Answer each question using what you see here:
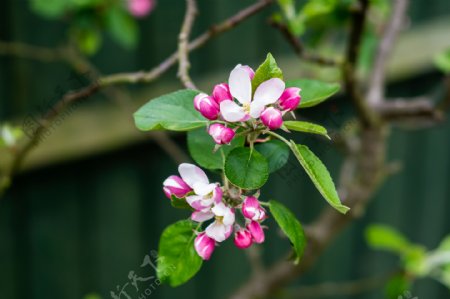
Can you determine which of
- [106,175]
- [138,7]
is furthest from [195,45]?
[106,175]

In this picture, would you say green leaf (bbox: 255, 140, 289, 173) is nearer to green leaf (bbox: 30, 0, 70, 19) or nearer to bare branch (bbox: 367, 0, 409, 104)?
bare branch (bbox: 367, 0, 409, 104)

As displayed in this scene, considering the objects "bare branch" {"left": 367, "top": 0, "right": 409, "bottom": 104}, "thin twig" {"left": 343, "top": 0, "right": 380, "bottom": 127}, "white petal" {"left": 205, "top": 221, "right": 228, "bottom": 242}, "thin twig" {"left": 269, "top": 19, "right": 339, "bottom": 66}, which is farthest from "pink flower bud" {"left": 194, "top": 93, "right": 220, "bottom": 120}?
"bare branch" {"left": 367, "top": 0, "right": 409, "bottom": 104}

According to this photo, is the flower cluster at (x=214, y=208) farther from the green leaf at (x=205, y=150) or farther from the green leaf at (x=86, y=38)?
the green leaf at (x=86, y=38)

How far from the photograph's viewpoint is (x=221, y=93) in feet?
2.02

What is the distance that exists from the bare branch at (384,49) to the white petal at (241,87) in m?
0.80

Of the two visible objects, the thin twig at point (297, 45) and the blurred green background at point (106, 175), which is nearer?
the thin twig at point (297, 45)

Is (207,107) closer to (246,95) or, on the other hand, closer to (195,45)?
(246,95)

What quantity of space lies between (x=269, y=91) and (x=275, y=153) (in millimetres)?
96

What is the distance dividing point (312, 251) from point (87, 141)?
75cm

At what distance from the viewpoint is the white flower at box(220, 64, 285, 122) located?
0.60 metres

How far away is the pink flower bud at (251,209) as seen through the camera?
0.61 m

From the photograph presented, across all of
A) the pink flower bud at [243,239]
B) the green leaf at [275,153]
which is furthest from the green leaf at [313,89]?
the pink flower bud at [243,239]

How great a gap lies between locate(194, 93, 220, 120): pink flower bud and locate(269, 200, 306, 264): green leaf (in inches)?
4.6

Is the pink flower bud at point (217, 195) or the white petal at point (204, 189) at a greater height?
the white petal at point (204, 189)
